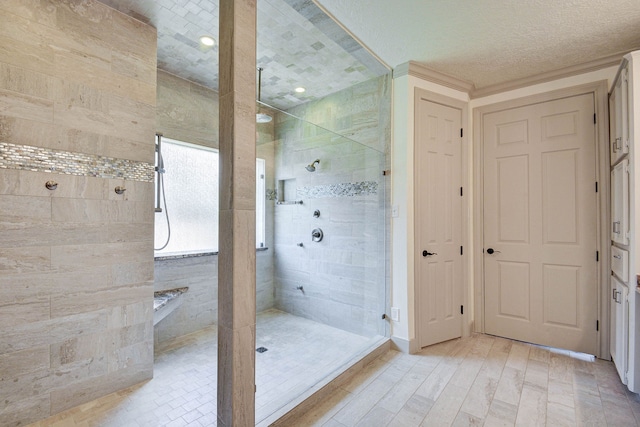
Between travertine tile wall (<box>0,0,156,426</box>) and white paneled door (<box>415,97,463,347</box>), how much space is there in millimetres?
2219

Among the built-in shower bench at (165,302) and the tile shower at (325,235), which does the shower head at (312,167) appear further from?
the built-in shower bench at (165,302)

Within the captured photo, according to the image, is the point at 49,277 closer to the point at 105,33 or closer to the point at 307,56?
the point at 105,33

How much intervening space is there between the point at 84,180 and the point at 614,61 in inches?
162

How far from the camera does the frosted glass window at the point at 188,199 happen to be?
9.02ft

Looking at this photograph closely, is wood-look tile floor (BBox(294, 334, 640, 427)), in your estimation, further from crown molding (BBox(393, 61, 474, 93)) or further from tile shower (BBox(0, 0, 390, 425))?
crown molding (BBox(393, 61, 474, 93))

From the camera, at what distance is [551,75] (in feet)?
8.64

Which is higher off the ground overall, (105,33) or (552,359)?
(105,33)

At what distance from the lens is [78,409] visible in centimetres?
179

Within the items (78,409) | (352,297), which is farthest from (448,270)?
(78,409)

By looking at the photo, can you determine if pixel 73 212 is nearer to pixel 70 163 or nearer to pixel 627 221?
pixel 70 163

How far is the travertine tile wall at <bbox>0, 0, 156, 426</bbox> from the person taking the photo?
63.9 inches

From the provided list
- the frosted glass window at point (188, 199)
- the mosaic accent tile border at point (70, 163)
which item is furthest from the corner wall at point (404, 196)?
the mosaic accent tile border at point (70, 163)

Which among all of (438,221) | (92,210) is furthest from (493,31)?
(92,210)

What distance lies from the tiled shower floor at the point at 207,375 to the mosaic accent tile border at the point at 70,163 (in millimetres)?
1399
